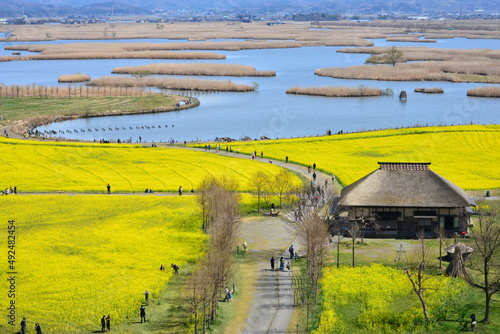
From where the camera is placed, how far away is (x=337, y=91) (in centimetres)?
14288

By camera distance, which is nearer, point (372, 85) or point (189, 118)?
point (189, 118)

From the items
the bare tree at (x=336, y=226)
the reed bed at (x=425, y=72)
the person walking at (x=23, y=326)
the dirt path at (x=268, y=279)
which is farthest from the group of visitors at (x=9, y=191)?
the reed bed at (x=425, y=72)

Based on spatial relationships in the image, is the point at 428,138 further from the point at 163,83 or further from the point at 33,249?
the point at 163,83

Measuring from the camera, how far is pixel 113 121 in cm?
11875

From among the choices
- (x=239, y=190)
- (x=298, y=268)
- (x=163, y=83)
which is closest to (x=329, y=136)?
(x=239, y=190)

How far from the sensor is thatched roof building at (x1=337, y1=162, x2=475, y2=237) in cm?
5312

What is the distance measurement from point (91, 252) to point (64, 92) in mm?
99923

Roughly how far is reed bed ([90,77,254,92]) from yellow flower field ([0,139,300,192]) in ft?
213

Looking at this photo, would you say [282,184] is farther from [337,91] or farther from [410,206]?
[337,91]

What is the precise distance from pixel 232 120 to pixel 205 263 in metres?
78.8

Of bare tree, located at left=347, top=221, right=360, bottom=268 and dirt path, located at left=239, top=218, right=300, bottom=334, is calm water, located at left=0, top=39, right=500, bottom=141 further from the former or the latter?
bare tree, located at left=347, top=221, right=360, bottom=268

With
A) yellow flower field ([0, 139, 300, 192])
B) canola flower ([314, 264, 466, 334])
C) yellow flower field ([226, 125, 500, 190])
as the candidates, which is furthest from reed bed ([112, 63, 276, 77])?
canola flower ([314, 264, 466, 334])

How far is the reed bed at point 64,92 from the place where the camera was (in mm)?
138712

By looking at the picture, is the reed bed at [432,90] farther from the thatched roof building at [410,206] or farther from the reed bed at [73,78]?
the thatched roof building at [410,206]
